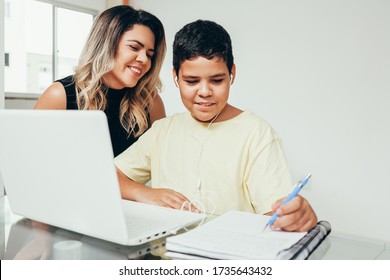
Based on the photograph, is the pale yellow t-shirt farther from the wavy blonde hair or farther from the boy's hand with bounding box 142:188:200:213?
the wavy blonde hair

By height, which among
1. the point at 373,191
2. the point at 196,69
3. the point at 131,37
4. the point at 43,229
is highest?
the point at 131,37

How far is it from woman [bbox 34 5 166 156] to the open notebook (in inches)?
42.7

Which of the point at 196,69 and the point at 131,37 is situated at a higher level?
the point at 131,37

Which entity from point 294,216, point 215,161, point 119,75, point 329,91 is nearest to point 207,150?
point 215,161

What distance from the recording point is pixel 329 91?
121 inches

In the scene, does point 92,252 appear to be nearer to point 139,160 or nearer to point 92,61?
point 139,160

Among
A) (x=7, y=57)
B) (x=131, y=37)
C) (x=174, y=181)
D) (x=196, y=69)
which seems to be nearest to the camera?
(x=196, y=69)

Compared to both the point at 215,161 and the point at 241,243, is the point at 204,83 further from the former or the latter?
the point at 241,243

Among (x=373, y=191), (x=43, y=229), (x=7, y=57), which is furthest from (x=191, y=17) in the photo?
(x=43, y=229)

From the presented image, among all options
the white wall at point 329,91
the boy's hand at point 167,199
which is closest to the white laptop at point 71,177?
the boy's hand at point 167,199

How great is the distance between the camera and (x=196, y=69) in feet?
3.57

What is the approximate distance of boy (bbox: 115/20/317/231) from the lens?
3.47 ft

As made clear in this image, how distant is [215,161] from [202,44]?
317mm

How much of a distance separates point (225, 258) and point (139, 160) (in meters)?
0.70
